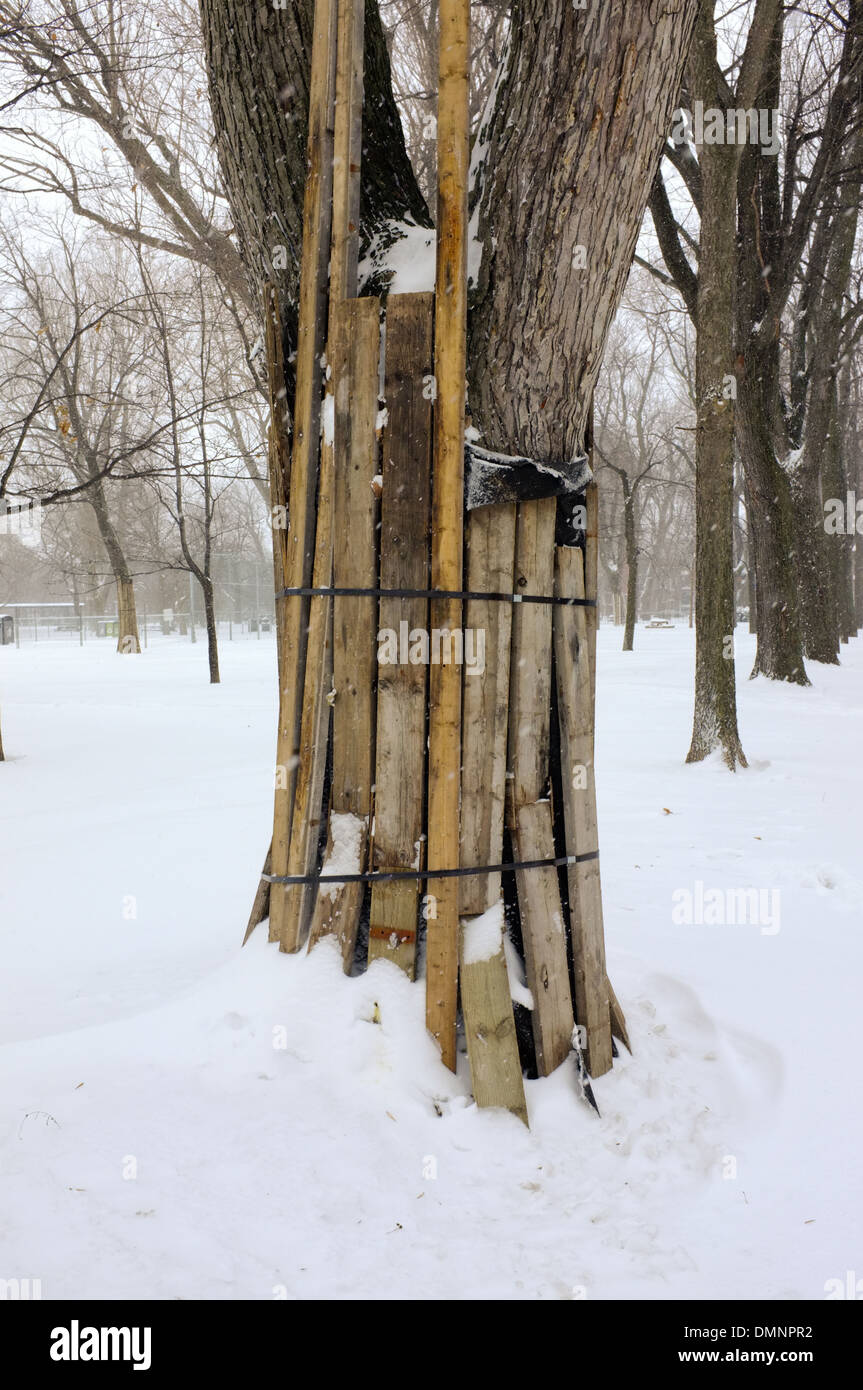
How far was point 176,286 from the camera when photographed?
16.2 m

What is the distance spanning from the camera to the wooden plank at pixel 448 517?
8.48 feet

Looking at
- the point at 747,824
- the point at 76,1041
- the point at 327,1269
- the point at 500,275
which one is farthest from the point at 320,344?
the point at 747,824

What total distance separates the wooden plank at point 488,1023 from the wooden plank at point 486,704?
4.7 inches

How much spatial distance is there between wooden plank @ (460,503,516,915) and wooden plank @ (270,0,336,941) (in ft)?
1.70

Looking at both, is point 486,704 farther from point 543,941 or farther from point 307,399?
point 307,399

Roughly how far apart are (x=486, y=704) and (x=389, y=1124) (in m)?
1.14

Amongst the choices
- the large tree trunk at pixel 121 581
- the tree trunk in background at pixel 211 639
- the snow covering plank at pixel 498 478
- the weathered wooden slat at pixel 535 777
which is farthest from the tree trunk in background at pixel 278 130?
the large tree trunk at pixel 121 581

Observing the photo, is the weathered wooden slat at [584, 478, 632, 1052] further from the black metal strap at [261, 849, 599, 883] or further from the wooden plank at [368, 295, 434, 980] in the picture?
the wooden plank at [368, 295, 434, 980]

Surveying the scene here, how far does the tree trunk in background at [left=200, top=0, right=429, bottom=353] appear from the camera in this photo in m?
2.84

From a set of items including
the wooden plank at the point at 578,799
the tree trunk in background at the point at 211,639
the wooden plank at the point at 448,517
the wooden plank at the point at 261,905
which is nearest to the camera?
the wooden plank at the point at 448,517

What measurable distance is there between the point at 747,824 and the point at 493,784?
11.3 feet

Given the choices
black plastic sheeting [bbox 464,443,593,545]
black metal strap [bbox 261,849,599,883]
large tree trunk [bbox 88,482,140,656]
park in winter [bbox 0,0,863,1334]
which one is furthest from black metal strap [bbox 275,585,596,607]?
large tree trunk [bbox 88,482,140,656]

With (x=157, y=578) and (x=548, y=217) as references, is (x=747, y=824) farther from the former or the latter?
(x=157, y=578)

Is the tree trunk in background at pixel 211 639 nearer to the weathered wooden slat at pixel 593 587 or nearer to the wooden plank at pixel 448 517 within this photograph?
the weathered wooden slat at pixel 593 587
